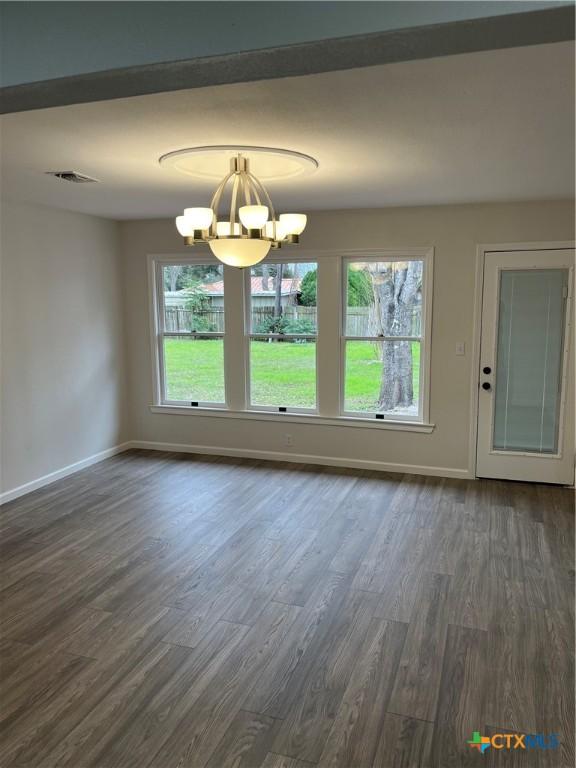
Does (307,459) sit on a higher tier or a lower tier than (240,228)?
Result: lower

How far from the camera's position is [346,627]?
9.16 feet

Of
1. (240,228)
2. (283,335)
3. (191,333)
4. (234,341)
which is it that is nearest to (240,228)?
(240,228)

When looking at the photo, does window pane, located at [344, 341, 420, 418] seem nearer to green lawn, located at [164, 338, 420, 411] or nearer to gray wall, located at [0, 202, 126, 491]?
green lawn, located at [164, 338, 420, 411]

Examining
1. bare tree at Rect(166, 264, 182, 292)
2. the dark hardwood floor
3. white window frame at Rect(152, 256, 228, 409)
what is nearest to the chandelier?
the dark hardwood floor

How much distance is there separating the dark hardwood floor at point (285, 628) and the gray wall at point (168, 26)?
2250mm

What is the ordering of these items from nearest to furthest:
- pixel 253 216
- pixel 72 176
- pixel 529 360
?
pixel 253 216 < pixel 72 176 < pixel 529 360

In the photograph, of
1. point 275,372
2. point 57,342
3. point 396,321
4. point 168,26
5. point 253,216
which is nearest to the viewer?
point 168,26

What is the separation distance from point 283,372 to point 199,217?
9.13ft

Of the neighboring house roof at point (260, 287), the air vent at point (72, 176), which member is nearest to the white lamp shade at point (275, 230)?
the air vent at point (72, 176)

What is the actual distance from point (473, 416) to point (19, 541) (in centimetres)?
388

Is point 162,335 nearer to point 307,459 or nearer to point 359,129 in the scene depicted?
point 307,459

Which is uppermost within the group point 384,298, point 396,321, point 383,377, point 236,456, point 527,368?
point 384,298

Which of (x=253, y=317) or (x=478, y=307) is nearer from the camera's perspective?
(x=478, y=307)

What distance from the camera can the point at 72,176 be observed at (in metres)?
3.55
